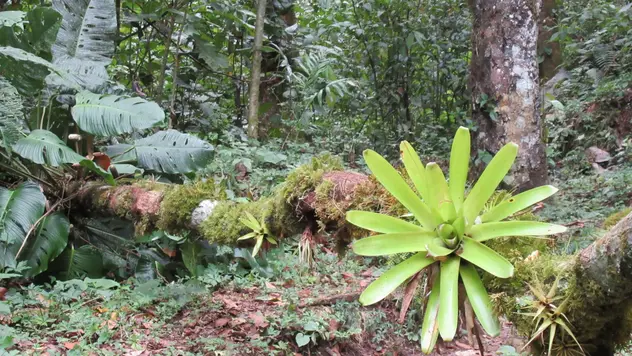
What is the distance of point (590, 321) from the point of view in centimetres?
141

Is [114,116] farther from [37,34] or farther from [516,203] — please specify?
[516,203]

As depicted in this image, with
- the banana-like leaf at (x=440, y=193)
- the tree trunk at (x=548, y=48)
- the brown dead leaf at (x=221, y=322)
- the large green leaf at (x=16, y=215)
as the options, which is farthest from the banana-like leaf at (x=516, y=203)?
the tree trunk at (x=548, y=48)

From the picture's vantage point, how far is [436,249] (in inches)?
59.3

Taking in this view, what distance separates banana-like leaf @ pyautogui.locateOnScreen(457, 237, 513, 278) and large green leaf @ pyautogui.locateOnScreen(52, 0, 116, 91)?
3544 millimetres

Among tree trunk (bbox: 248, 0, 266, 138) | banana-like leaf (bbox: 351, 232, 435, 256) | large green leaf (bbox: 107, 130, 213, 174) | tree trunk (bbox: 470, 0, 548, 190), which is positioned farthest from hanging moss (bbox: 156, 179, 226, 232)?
tree trunk (bbox: 248, 0, 266, 138)

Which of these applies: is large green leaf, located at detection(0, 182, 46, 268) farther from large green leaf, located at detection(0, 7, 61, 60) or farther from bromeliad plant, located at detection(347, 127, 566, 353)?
bromeliad plant, located at detection(347, 127, 566, 353)

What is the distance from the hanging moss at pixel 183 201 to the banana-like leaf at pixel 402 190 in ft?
5.46

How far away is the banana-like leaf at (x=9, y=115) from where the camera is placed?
3.35 meters

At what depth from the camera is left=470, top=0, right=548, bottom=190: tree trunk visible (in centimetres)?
428

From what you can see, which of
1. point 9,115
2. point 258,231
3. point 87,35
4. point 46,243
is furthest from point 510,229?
point 87,35

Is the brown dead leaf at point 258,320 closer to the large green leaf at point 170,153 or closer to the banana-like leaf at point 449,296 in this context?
the large green leaf at point 170,153

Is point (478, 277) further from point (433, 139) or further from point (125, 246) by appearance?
point (433, 139)

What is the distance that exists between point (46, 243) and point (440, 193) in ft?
9.72

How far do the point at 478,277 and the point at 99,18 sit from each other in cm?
400
